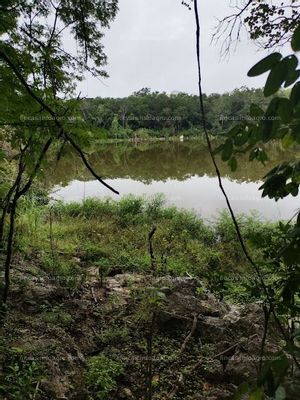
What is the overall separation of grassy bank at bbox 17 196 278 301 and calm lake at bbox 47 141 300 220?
1547mm

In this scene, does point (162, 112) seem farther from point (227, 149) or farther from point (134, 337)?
point (227, 149)

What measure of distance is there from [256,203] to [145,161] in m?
12.4

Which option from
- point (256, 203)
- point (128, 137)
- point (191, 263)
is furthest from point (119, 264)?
point (128, 137)

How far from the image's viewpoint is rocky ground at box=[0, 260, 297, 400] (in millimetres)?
2588

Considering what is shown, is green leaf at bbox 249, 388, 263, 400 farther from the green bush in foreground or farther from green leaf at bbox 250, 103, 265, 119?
the green bush in foreground

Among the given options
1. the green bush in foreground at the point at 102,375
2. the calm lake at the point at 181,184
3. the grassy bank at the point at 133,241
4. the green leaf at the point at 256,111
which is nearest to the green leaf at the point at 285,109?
the green leaf at the point at 256,111

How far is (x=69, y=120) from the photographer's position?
7.18 ft

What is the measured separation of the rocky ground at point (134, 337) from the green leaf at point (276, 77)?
68.0 inches

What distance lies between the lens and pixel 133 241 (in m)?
7.53

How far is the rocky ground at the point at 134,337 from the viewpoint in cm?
259

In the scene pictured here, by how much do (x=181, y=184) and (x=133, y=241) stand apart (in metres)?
8.46

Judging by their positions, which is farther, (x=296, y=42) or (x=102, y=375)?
(x=102, y=375)

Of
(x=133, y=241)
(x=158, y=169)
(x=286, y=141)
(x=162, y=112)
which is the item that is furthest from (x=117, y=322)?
(x=162, y=112)

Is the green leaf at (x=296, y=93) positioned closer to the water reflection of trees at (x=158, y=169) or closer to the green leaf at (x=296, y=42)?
the green leaf at (x=296, y=42)
